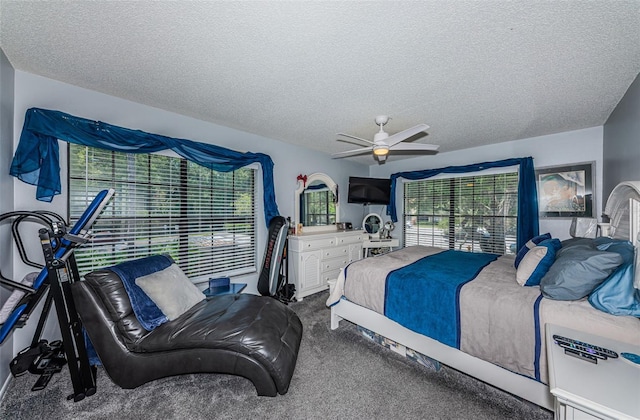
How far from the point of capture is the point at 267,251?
3.42m

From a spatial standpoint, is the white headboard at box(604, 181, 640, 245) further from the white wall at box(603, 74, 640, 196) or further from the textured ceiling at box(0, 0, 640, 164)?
the textured ceiling at box(0, 0, 640, 164)

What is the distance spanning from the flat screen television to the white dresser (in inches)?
38.9

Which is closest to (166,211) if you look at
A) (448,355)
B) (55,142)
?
(55,142)

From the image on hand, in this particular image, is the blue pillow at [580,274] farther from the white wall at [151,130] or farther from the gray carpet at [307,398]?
the white wall at [151,130]

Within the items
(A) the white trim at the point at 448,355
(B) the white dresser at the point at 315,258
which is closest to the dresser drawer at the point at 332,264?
(B) the white dresser at the point at 315,258

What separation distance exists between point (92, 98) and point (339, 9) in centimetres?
248

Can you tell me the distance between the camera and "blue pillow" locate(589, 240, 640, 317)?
1349 mm

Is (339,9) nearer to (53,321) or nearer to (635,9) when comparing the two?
(635,9)

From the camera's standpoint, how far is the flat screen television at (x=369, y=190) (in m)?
4.88

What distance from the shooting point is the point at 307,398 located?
169 cm

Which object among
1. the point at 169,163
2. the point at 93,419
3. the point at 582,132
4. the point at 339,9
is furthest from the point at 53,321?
the point at 582,132

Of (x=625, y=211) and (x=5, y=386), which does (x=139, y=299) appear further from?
(x=625, y=211)

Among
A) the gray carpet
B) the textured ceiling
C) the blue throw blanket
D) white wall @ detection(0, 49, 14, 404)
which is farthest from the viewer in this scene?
the blue throw blanket

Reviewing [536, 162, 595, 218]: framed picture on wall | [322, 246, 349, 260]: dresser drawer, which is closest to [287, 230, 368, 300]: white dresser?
[322, 246, 349, 260]: dresser drawer
